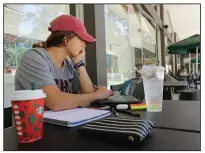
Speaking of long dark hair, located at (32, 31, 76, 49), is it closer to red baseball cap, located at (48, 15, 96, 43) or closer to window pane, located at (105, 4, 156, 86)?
red baseball cap, located at (48, 15, 96, 43)

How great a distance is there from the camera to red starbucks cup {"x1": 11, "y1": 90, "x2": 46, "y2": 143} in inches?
18.1

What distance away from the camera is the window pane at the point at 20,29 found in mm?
1459

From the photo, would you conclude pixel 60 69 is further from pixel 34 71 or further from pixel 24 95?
pixel 24 95

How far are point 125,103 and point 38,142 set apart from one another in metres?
0.52

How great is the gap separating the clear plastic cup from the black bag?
31cm

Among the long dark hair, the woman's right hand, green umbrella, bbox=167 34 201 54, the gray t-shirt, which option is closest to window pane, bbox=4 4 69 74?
the long dark hair

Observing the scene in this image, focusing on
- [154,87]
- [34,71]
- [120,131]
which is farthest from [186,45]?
[120,131]

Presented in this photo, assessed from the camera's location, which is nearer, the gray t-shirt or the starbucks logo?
the starbucks logo

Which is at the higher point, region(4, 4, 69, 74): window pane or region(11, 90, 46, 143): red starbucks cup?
region(4, 4, 69, 74): window pane

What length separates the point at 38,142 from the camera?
475mm

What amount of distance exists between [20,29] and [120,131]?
1.41 meters

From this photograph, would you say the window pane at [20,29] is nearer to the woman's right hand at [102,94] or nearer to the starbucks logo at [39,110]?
the woman's right hand at [102,94]
